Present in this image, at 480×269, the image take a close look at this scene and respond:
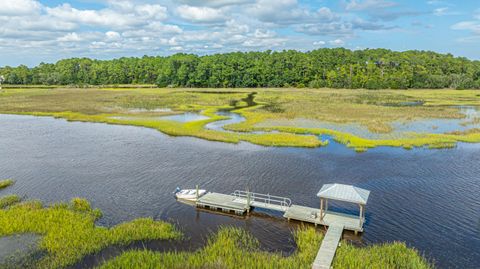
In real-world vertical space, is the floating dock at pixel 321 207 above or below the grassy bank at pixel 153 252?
above

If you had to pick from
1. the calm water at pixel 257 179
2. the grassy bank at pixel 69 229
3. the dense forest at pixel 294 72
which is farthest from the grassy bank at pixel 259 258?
the dense forest at pixel 294 72

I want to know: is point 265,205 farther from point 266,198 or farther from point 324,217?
point 324,217

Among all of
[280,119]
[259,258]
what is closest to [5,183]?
[259,258]

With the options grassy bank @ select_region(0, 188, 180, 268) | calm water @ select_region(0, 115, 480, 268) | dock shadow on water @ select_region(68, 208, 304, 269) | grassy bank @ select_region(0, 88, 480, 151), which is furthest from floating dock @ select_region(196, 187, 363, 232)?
grassy bank @ select_region(0, 88, 480, 151)

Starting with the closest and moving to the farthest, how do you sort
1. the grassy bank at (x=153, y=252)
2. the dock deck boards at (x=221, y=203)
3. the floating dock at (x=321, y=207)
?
1. the grassy bank at (x=153, y=252)
2. the floating dock at (x=321, y=207)
3. the dock deck boards at (x=221, y=203)

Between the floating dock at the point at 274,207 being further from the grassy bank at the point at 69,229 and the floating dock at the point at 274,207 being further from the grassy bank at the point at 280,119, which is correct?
the grassy bank at the point at 280,119

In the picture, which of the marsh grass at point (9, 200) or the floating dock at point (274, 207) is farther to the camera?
the marsh grass at point (9, 200)

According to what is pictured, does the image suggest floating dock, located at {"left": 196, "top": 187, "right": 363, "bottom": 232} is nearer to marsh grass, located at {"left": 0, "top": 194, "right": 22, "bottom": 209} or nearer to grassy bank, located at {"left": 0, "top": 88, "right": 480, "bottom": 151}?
marsh grass, located at {"left": 0, "top": 194, "right": 22, "bottom": 209}

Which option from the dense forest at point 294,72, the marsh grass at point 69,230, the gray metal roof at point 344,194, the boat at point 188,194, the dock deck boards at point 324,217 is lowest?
the marsh grass at point 69,230
